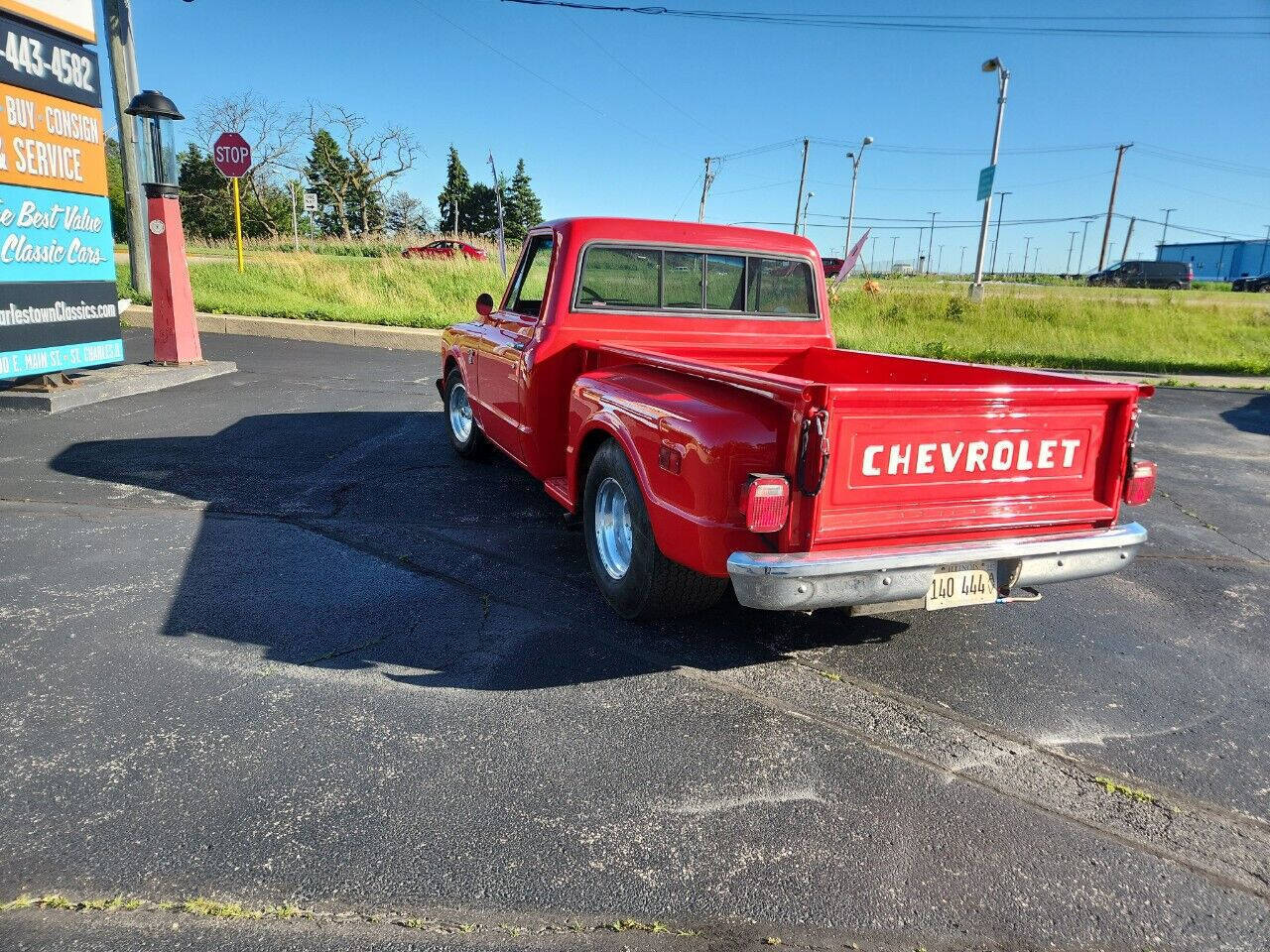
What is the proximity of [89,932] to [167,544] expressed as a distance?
3146 mm

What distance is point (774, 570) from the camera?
2.84 metres

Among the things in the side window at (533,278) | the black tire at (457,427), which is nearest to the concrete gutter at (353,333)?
the black tire at (457,427)

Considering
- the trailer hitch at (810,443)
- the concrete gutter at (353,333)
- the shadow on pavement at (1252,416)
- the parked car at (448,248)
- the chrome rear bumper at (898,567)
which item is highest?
the parked car at (448,248)

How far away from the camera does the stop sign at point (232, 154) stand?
14750mm

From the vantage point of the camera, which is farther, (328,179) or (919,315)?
(328,179)

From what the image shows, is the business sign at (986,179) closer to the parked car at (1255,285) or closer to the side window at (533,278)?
the side window at (533,278)

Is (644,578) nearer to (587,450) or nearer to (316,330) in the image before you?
(587,450)

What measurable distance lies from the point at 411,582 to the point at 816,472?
237 centimetres

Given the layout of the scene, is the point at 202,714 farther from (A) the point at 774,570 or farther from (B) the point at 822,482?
(B) the point at 822,482

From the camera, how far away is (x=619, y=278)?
16.2ft

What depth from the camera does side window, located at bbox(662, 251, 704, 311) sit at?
4992mm

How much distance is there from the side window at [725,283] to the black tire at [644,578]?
163cm

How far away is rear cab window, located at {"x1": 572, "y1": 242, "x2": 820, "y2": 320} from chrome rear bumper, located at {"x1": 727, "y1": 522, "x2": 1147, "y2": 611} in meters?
2.43

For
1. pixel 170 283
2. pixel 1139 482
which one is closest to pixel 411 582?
pixel 1139 482
